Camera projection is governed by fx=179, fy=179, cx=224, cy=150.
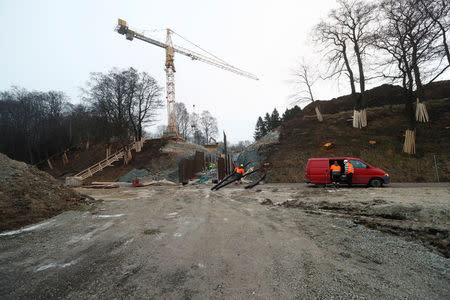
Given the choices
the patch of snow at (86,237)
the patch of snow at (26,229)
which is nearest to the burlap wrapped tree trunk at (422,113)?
the patch of snow at (86,237)

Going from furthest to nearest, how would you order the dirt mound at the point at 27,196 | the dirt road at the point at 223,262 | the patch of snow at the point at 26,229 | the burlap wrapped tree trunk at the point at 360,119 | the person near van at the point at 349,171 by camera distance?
the burlap wrapped tree trunk at the point at 360,119, the person near van at the point at 349,171, the dirt mound at the point at 27,196, the patch of snow at the point at 26,229, the dirt road at the point at 223,262

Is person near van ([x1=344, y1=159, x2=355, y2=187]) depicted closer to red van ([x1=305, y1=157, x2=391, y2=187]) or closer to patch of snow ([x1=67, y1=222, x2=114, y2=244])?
red van ([x1=305, y1=157, x2=391, y2=187])

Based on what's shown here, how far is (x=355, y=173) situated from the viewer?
10125mm

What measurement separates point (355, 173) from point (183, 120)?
4664 centimetres

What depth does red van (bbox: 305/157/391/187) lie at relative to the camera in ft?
32.1

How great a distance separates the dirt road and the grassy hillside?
11.0 meters

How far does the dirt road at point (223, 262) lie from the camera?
2.01 m

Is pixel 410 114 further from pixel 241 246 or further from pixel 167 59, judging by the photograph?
pixel 167 59

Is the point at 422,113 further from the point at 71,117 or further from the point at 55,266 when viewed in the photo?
the point at 71,117

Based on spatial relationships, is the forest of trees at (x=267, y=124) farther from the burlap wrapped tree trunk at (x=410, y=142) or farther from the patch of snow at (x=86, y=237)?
the patch of snow at (x=86, y=237)

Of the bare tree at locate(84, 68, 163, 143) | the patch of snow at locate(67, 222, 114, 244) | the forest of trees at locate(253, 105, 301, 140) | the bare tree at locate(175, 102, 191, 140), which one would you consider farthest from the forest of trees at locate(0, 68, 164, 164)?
the forest of trees at locate(253, 105, 301, 140)

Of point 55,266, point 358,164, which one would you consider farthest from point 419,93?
point 55,266

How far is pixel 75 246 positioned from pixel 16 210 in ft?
11.4

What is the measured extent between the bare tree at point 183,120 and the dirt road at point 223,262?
157 ft
